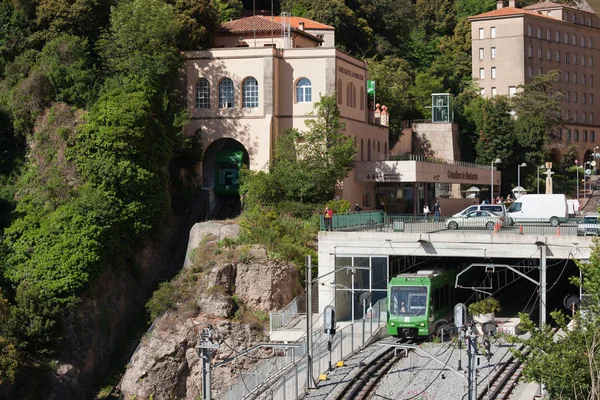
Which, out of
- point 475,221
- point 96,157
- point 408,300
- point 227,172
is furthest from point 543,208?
point 96,157

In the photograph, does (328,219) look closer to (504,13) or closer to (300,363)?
(300,363)

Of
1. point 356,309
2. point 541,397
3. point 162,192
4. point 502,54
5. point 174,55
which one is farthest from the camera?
point 502,54

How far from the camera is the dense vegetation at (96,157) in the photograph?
184ft

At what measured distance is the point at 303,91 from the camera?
223 ft

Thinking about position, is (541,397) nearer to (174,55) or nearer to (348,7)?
(174,55)

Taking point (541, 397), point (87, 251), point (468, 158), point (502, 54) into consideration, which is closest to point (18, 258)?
point (87, 251)

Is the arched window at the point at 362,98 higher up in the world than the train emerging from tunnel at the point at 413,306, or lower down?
higher up

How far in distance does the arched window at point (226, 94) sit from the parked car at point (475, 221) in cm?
1549

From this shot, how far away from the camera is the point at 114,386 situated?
181ft

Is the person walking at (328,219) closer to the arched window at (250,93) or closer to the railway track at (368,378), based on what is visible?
the arched window at (250,93)

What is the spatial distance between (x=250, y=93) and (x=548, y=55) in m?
56.9

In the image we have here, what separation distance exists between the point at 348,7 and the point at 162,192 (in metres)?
45.3

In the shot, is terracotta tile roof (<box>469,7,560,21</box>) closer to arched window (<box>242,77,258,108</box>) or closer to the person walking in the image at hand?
arched window (<box>242,77,258,108</box>)

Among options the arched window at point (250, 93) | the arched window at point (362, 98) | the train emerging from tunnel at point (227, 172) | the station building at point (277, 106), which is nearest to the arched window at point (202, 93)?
the station building at point (277, 106)
